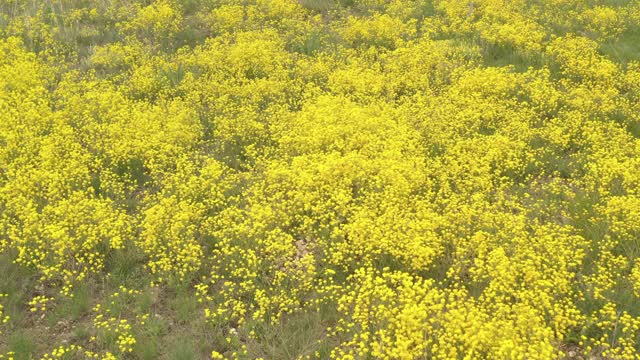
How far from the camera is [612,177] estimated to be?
29.7ft

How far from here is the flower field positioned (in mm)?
6598

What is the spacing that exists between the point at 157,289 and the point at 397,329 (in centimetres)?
362

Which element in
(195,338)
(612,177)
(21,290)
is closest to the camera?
(195,338)

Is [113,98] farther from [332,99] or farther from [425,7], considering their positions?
[425,7]

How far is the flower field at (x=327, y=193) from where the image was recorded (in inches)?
260

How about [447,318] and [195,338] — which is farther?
[195,338]

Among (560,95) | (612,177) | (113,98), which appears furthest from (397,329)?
(113,98)

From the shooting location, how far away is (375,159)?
978 cm

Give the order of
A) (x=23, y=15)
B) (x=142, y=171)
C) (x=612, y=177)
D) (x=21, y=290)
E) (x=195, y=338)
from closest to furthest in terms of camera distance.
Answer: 1. (x=195, y=338)
2. (x=21, y=290)
3. (x=612, y=177)
4. (x=142, y=171)
5. (x=23, y=15)

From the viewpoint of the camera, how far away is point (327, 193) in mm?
8953

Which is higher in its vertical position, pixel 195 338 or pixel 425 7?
pixel 425 7

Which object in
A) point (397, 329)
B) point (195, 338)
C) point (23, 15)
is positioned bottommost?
point (195, 338)

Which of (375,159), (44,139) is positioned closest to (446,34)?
(375,159)

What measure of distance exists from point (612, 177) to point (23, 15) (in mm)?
17998
